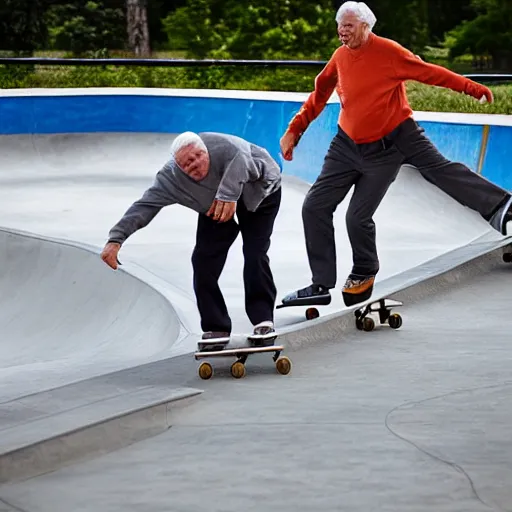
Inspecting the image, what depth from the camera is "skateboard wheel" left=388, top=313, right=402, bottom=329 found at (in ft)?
26.0

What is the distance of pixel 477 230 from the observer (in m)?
12.6

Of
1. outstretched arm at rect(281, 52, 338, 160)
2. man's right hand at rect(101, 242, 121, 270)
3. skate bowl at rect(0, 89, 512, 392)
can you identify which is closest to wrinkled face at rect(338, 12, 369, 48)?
outstretched arm at rect(281, 52, 338, 160)

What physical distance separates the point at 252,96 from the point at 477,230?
22.4 ft

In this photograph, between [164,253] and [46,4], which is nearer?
[164,253]

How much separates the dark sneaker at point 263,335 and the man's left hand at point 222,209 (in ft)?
2.24

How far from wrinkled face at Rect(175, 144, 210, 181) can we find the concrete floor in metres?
1.06

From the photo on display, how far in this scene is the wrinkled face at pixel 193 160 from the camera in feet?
20.7

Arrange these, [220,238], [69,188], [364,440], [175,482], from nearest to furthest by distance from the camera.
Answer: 1. [175,482]
2. [364,440]
3. [220,238]
4. [69,188]

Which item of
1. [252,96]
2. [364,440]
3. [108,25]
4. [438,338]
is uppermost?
[364,440]

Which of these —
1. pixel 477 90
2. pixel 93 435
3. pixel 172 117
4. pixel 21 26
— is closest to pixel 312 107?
pixel 477 90

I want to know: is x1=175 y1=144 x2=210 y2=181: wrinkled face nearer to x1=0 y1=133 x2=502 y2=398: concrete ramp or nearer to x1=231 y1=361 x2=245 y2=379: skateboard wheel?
x1=231 y1=361 x2=245 y2=379: skateboard wheel

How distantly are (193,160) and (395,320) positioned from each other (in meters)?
2.15

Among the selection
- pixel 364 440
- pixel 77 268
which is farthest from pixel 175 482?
pixel 77 268

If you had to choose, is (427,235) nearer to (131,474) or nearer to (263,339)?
(263,339)
